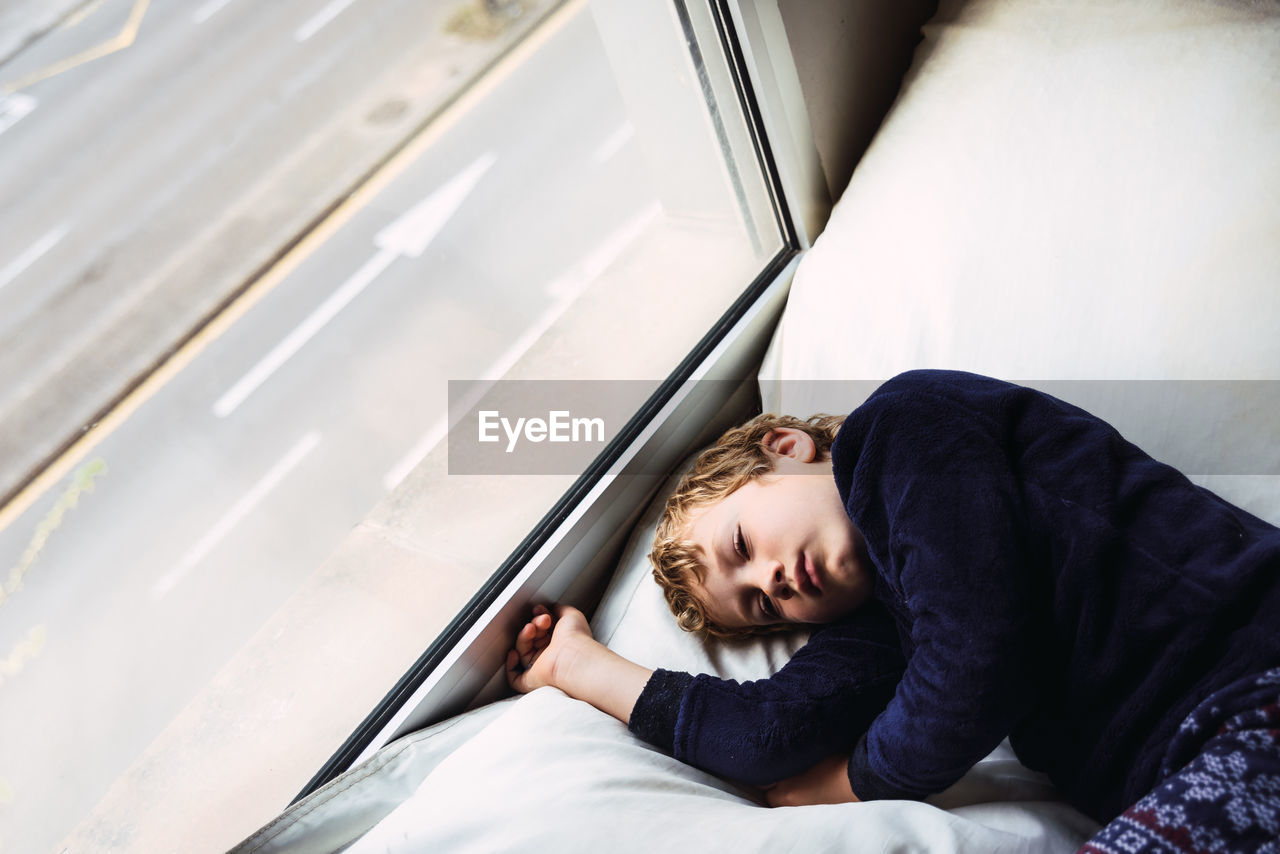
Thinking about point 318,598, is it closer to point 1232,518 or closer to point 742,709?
point 742,709

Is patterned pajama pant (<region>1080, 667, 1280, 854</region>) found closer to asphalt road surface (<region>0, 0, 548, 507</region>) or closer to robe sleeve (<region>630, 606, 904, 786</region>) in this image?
robe sleeve (<region>630, 606, 904, 786</region>)

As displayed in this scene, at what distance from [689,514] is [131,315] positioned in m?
0.57

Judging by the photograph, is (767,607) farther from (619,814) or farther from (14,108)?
(14,108)

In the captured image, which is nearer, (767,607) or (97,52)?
(97,52)

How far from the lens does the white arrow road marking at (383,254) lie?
0.97 meters

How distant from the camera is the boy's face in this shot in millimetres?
916

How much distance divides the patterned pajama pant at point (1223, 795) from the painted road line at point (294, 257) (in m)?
0.85

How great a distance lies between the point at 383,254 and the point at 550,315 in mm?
257

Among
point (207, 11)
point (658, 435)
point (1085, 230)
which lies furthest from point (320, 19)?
point (1085, 230)

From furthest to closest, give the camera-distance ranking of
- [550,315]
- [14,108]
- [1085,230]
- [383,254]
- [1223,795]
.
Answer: [550,315]
[383,254]
[1085,230]
[14,108]
[1223,795]

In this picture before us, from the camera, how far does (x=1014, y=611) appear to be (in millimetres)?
747

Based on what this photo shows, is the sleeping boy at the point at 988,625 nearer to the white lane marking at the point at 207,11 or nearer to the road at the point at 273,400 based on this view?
the road at the point at 273,400

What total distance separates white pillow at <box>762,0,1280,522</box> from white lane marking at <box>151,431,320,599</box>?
0.58m

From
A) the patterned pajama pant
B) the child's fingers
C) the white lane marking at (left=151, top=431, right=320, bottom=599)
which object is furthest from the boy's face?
the white lane marking at (left=151, top=431, right=320, bottom=599)
